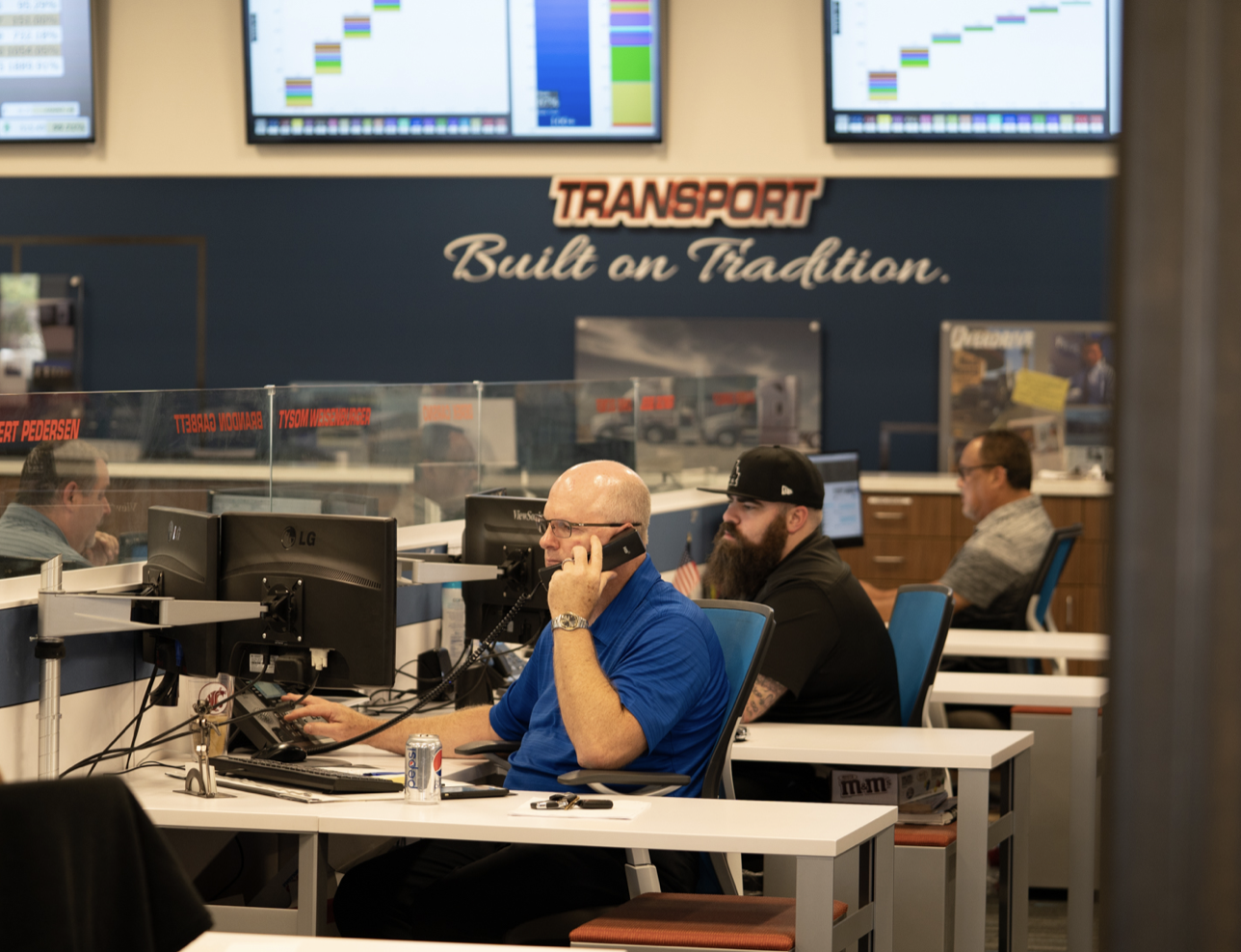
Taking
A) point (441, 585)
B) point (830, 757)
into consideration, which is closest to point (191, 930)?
point (830, 757)

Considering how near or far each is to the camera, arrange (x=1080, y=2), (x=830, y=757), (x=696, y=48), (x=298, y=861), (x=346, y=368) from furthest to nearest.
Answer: (x=346, y=368)
(x=696, y=48)
(x=1080, y=2)
(x=830, y=757)
(x=298, y=861)

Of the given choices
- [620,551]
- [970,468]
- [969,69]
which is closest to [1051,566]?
[970,468]

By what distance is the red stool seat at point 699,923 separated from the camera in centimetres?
212

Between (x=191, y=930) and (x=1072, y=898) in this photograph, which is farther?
(x=1072, y=898)

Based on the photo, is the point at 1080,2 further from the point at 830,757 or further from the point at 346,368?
the point at 830,757

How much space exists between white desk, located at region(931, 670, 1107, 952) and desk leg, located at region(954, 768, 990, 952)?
2.01 feet

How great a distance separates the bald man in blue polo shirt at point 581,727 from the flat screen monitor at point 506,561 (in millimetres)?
490

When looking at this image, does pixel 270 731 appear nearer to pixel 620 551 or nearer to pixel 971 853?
pixel 620 551

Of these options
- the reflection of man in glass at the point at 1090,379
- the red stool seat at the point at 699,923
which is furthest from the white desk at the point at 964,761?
the reflection of man in glass at the point at 1090,379

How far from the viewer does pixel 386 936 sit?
2.62 meters

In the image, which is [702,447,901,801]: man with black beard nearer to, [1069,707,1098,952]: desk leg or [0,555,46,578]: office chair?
[1069,707,1098,952]: desk leg

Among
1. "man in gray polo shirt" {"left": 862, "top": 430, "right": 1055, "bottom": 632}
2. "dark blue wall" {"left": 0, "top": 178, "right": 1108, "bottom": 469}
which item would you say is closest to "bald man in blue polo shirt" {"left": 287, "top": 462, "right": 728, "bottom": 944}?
"man in gray polo shirt" {"left": 862, "top": 430, "right": 1055, "bottom": 632}

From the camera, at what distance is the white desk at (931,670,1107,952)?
3.64 metres

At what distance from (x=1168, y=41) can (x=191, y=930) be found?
1.15 m
